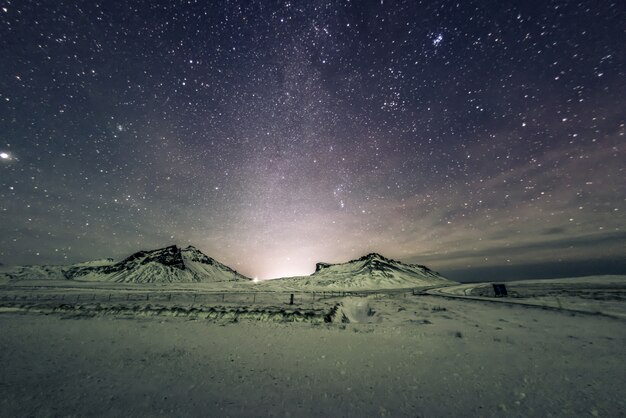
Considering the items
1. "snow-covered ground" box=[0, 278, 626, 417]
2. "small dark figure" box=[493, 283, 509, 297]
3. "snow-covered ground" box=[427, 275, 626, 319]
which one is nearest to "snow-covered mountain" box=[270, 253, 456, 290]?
"snow-covered ground" box=[427, 275, 626, 319]

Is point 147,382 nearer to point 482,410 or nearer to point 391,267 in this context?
point 482,410

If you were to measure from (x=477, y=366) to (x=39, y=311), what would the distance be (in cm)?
3646

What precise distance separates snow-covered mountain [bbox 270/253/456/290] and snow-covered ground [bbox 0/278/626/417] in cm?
11116

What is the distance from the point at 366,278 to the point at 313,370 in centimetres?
13942

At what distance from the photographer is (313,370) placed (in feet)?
32.1

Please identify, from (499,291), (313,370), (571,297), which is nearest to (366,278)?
(499,291)

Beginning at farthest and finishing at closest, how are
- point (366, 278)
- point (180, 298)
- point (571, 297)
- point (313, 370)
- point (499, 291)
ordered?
point (366, 278) → point (180, 298) → point (499, 291) → point (571, 297) → point (313, 370)

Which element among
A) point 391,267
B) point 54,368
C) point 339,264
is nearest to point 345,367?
point 54,368

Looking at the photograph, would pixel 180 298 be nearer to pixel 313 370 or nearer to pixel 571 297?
pixel 313 370

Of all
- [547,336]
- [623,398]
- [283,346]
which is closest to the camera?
[623,398]

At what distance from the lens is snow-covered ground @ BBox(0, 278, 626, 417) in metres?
7.03

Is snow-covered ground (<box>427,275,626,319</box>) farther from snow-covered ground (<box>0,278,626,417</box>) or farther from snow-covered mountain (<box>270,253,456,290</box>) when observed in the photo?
snow-covered mountain (<box>270,253,456,290</box>)

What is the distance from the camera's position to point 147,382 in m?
8.51

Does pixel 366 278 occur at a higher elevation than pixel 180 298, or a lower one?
higher
